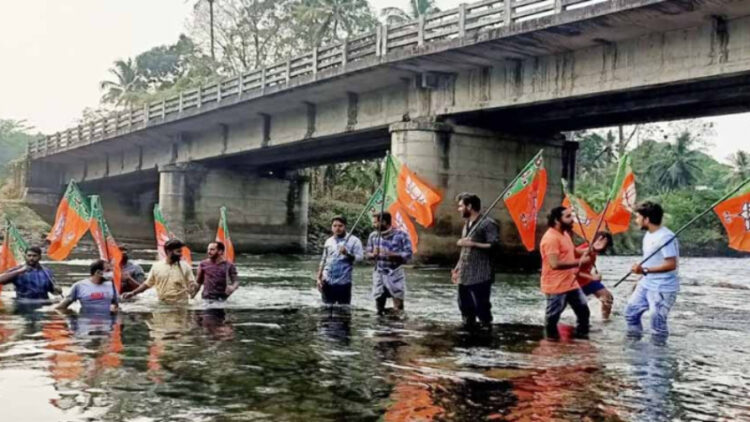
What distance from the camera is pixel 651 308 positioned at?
9750mm

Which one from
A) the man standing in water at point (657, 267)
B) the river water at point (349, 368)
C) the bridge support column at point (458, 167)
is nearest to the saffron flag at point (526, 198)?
the river water at point (349, 368)

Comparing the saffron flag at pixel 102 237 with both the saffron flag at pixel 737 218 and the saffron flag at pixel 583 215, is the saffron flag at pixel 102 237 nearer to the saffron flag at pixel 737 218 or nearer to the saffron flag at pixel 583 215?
the saffron flag at pixel 583 215

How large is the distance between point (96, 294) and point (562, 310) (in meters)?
6.08

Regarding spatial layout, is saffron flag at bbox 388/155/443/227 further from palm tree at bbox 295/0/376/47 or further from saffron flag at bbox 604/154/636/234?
palm tree at bbox 295/0/376/47

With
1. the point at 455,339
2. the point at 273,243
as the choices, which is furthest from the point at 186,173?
the point at 455,339

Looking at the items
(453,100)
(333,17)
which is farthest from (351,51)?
(333,17)

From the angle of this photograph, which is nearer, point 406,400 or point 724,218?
point 406,400

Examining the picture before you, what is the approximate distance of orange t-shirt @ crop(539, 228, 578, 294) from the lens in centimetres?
977

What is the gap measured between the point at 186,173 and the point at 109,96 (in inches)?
1529

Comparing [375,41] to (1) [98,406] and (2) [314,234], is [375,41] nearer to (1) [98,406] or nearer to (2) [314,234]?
(1) [98,406]

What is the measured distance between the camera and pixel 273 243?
4462 centimetres

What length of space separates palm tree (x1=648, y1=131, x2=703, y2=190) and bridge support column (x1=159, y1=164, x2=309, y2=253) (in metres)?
41.3

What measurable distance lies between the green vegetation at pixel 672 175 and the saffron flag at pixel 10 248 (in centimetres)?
4973

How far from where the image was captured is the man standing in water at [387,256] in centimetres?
1205
